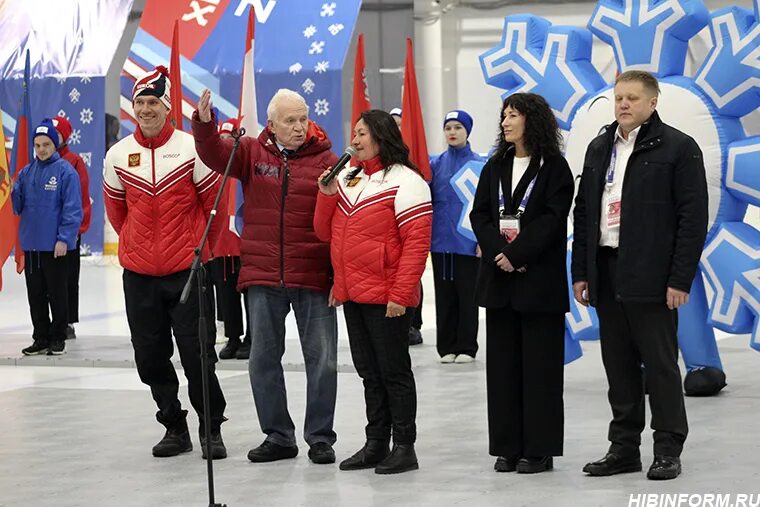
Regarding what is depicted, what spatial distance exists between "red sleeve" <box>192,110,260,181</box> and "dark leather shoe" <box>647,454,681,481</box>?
2091mm

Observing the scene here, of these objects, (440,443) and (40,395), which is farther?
(40,395)

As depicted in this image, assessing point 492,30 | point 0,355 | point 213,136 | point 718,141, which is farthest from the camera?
point 492,30

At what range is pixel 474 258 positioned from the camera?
9.41m

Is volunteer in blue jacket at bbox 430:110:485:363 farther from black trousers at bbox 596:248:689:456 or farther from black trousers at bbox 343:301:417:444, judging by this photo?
black trousers at bbox 596:248:689:456

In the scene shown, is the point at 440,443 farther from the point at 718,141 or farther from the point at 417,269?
the point at 718,141

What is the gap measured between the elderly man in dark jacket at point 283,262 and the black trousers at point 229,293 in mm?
3527

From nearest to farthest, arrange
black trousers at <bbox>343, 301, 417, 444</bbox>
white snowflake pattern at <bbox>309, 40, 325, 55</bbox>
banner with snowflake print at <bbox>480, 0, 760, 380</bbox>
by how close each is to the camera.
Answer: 1. black trousers at <bbox>343, 301, 417, 444</bbox>
2. banner with snowflake print at <bbox>480, 0, 760, 380</bbox>
3. white snowflake pattern at <bbox>309, 40, 325, 55</bbox>

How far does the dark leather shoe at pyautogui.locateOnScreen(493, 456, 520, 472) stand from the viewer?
5.80 metres

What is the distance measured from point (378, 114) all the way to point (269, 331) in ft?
3.46

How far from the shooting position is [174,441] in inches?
251

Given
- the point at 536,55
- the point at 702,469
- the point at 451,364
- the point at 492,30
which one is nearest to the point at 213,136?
the point at 702,469

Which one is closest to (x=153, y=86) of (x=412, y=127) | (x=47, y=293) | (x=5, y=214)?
(x=412, y=127)

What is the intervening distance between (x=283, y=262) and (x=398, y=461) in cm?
97

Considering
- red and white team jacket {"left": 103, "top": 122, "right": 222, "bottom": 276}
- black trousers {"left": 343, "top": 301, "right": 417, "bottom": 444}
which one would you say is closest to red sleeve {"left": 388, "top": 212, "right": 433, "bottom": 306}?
black trousers {"left": 343, "top": 301, "right": 417, "bottom": 444}
